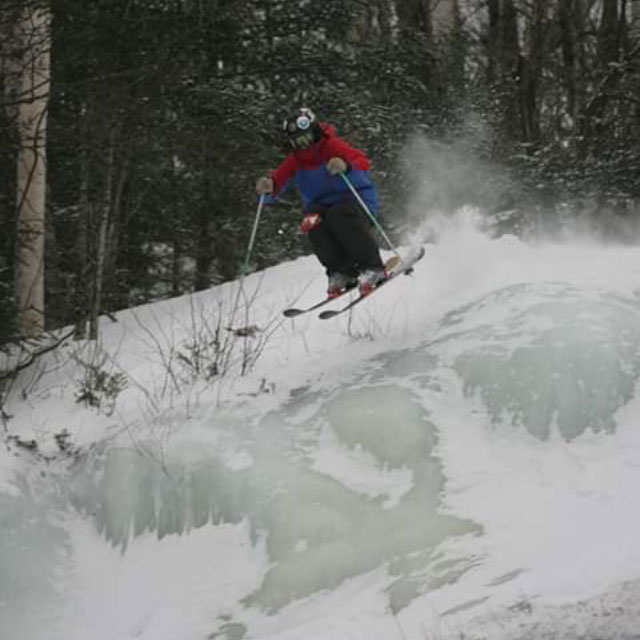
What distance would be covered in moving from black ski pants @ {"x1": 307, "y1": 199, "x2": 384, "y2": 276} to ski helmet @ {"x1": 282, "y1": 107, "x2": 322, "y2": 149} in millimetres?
597

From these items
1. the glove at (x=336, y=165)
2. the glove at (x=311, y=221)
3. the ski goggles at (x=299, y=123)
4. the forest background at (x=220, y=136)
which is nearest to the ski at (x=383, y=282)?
the glove at (x=311, y=221)

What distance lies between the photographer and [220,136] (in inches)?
540

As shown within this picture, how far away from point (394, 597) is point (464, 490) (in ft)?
3.60

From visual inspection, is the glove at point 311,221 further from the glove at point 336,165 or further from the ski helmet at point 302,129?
the ski helmet at point 302,129

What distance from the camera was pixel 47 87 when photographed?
1070 centimetres

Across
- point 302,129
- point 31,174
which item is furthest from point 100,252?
point 302,129

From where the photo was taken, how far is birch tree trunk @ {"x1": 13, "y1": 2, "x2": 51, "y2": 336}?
1012 centimetres

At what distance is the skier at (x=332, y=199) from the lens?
27.7 ft

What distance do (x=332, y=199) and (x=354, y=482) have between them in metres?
3.12

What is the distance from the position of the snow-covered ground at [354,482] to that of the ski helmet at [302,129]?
1701 millimetres

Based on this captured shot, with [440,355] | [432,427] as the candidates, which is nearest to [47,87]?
[440,355]

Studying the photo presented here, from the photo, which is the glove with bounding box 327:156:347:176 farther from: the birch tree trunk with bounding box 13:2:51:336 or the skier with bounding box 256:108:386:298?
the birch tree trunk with bounding box 13:2:51:336

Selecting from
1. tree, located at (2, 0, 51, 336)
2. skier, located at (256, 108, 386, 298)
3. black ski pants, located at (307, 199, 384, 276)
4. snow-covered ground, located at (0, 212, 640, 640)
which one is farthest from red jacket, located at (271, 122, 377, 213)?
tree, located at (2, 0, 51, 336)

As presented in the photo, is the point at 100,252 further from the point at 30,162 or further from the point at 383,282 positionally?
the point at 383,282
